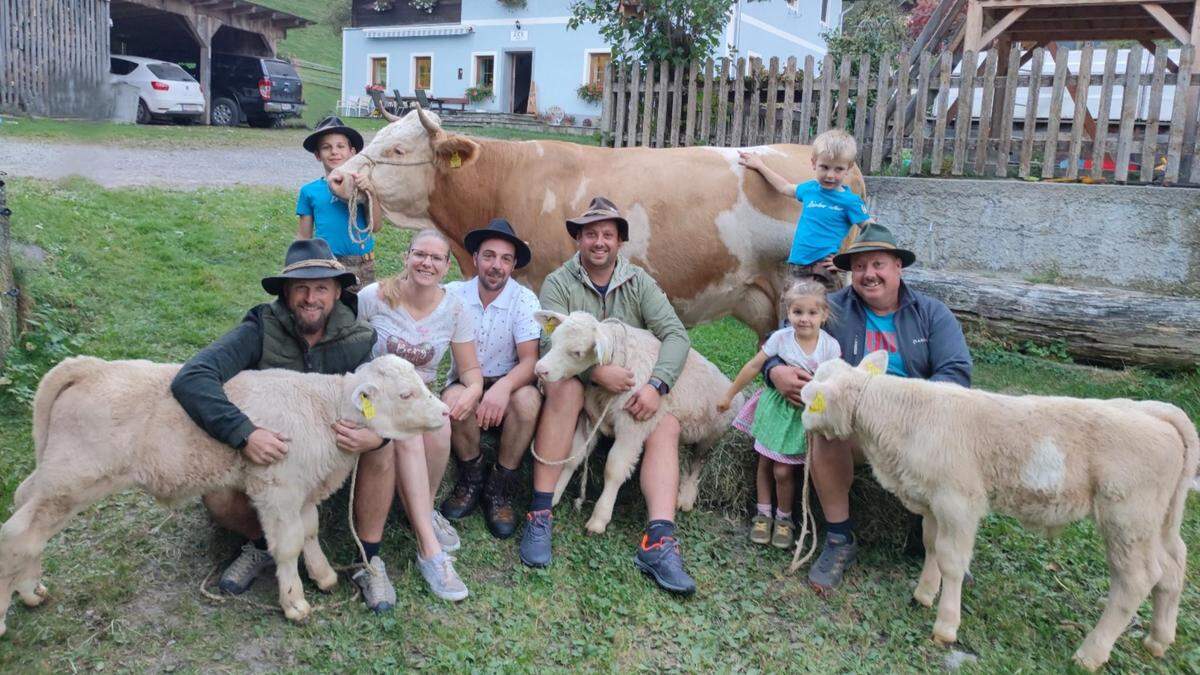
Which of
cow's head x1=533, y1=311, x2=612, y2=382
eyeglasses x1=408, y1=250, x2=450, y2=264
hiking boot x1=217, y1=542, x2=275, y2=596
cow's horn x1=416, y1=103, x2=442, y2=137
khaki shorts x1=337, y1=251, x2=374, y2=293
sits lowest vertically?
hiking boot x1=217, y1=542, x2=275, y2=596

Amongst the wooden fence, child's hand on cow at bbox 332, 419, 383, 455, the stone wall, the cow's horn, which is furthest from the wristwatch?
A: the wooden fence

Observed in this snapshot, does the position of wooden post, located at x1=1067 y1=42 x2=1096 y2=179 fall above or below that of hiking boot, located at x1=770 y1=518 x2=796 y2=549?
above

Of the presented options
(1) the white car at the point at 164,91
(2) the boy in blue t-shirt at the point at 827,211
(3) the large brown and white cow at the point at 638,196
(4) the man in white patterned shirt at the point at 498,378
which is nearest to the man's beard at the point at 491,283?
(4) the man in white patterned shirt at the point at 498,378

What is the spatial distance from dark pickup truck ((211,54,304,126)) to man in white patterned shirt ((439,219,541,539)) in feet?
65.6

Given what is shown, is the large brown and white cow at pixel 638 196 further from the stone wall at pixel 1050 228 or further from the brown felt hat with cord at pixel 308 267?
the stone wall at pixel 1050 228

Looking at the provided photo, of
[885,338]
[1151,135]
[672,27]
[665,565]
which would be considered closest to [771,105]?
[672,27]

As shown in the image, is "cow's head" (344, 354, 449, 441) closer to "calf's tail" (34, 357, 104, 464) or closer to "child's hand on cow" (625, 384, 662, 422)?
"calf's tail" (34, 357, 104, 464)

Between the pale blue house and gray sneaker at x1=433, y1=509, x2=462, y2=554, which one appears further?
the pale blue house

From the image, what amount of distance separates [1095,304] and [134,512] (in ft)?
24.8

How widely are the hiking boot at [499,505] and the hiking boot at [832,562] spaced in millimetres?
1589

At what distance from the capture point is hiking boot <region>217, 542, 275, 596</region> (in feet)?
13.4

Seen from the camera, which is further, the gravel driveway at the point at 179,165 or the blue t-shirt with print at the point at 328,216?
the gravel driveway at the point at 179,165

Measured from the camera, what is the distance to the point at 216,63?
78.9 feet

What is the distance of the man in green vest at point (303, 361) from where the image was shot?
Answer: 3877 mm
